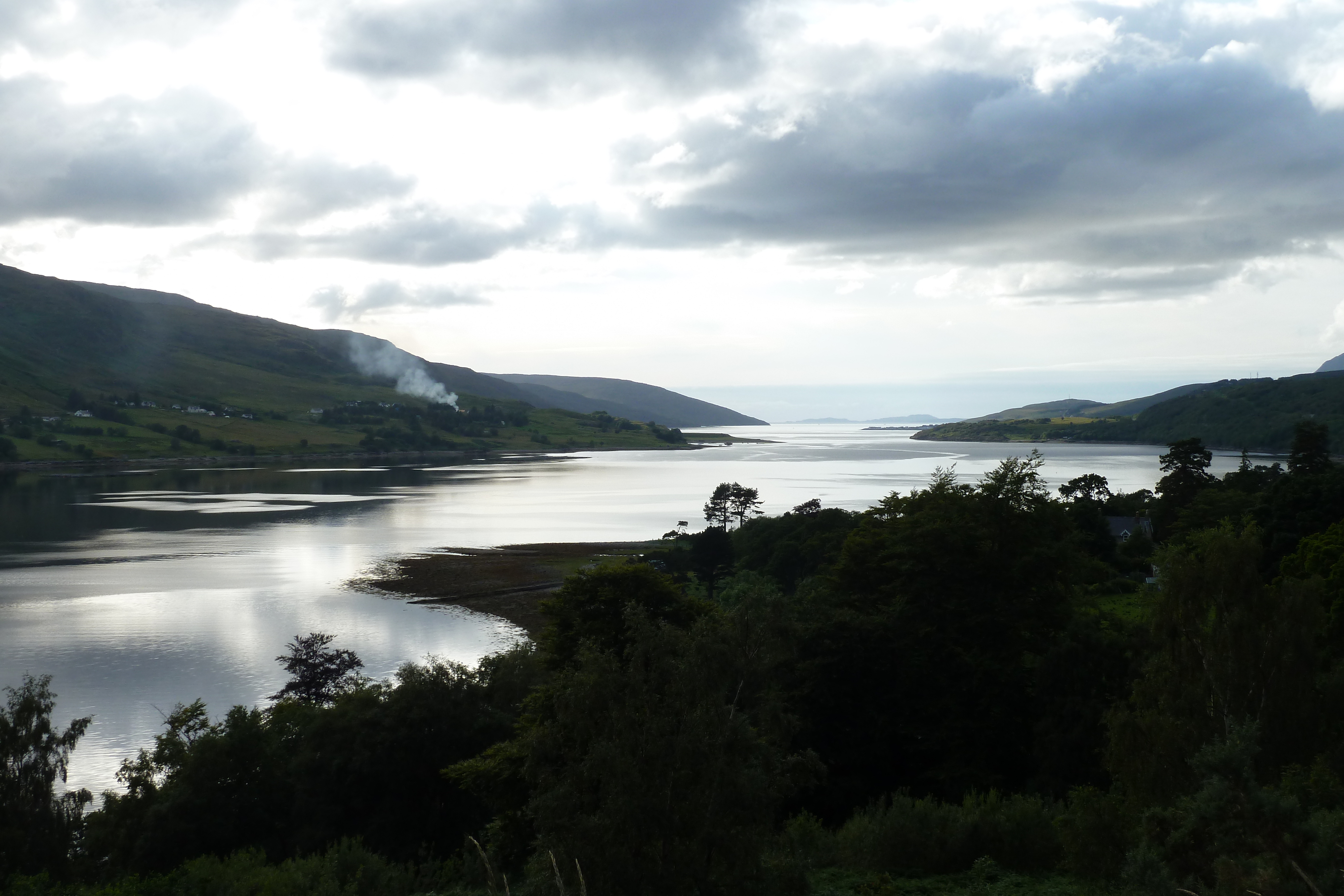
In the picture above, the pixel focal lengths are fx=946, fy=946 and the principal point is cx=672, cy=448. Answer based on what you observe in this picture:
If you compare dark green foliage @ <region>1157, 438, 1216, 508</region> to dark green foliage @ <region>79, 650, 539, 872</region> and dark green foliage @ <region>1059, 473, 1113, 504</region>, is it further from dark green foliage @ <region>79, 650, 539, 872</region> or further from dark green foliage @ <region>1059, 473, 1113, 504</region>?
dark green foliage @ <region>79, 650, 539, 872</region>

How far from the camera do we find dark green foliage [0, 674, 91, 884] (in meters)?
17.4

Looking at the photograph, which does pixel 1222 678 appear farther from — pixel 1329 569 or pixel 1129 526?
pixel 1129 526

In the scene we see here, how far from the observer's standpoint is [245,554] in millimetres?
66812

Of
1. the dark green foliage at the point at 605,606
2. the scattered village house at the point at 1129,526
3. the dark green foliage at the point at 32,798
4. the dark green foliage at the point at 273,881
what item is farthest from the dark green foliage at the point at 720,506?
the dark green foliage at the point at 273,881

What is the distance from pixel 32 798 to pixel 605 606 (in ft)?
39.4

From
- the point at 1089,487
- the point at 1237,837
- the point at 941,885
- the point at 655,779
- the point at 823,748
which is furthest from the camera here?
the point at 1089,487

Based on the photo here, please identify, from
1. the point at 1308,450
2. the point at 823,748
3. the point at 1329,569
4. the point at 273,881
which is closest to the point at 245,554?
the point at 823,748

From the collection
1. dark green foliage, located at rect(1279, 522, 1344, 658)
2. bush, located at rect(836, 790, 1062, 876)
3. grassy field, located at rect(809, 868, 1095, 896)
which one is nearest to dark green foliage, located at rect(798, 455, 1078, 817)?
bush, located at rect(836, 790, 1062, 876)

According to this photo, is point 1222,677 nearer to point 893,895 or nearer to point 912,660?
point 893,895

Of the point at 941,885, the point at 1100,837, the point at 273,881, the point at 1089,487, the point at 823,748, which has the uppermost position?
the point at 1089,487

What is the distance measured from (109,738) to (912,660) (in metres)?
23.3

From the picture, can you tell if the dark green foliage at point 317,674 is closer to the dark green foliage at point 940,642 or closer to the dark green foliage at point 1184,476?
the dark green foliage at point 940,642

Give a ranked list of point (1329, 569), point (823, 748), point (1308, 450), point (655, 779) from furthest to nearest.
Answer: point (1308, 450) < point (1329, 569) < point (823, 748) < point (655, 779)

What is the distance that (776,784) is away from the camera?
10617mm
